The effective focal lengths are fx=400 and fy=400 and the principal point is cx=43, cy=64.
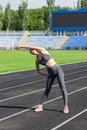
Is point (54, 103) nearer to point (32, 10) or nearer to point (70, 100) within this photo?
point (70, 100)

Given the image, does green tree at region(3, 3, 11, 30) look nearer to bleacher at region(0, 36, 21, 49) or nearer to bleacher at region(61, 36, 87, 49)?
bleacher at region(0, 36, 21, 49)

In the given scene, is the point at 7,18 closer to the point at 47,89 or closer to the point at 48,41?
the point at 48,41

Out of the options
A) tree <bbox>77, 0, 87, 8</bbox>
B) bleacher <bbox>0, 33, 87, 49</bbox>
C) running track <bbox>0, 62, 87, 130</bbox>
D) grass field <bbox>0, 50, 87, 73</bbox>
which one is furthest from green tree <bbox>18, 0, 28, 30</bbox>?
running track <bbox>0, 62, 87, 130</bbox>

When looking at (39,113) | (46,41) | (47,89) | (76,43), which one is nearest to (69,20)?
(76,43)

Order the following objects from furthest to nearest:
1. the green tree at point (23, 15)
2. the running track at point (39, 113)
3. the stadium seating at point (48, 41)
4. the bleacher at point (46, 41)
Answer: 1. the green tree at point (23, 15)
2. the bleacher at point (46, 41)
3. the stadium seating at point (48, 41)
4. the running track at point (39, 113)

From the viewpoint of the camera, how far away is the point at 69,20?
82.1 meters

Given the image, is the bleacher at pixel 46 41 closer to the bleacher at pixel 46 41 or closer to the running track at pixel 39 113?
the bleacher at pixel 46 41

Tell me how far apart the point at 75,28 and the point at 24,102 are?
70686 mm

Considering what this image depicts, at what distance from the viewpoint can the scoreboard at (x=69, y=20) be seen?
81.3 m

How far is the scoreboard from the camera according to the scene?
81294 mm

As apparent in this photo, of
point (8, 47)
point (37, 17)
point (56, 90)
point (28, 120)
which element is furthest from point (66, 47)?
point (28, 120)

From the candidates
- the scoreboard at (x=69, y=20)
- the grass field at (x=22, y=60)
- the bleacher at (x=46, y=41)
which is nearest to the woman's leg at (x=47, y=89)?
the grass field at (x=22, y=60)

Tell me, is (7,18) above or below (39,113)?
below

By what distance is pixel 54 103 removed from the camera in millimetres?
Answer: 12047
